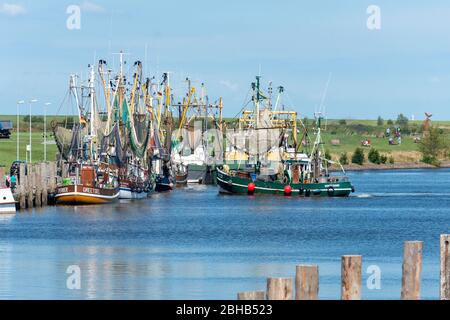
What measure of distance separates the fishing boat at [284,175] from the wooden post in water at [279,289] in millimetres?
95252

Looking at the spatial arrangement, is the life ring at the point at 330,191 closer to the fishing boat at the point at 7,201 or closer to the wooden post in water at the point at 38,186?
the wooden post in water at the point at 38,186

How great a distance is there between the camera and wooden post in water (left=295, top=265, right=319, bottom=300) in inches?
1078

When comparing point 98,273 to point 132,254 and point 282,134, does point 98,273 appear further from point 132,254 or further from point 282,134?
point 282,134

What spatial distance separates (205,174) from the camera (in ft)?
615

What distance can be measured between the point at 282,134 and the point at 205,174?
47350 mm

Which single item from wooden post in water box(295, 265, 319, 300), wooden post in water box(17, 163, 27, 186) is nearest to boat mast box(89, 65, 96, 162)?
wooden post in water box(17, 163, 27, 186)

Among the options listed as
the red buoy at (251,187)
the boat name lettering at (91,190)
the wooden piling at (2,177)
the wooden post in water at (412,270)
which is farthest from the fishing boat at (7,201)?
A: the wooden post in water at (412,270)

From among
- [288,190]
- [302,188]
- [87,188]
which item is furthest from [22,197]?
[302,188]

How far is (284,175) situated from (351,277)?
4257 inches

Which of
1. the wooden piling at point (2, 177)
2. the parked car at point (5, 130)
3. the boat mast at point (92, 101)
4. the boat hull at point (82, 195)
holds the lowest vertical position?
the boat hull at point (82, 195)

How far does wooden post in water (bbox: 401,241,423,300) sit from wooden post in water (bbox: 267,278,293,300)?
4467 mm

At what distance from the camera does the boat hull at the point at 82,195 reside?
108000 millimetres

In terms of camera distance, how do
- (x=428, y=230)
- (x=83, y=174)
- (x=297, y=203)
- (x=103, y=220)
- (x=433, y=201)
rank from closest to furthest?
(x=428, y=230)
(x=103, y=220)
(x=83, y=174)
(x=297, y=203)
(x=433, y=201)
